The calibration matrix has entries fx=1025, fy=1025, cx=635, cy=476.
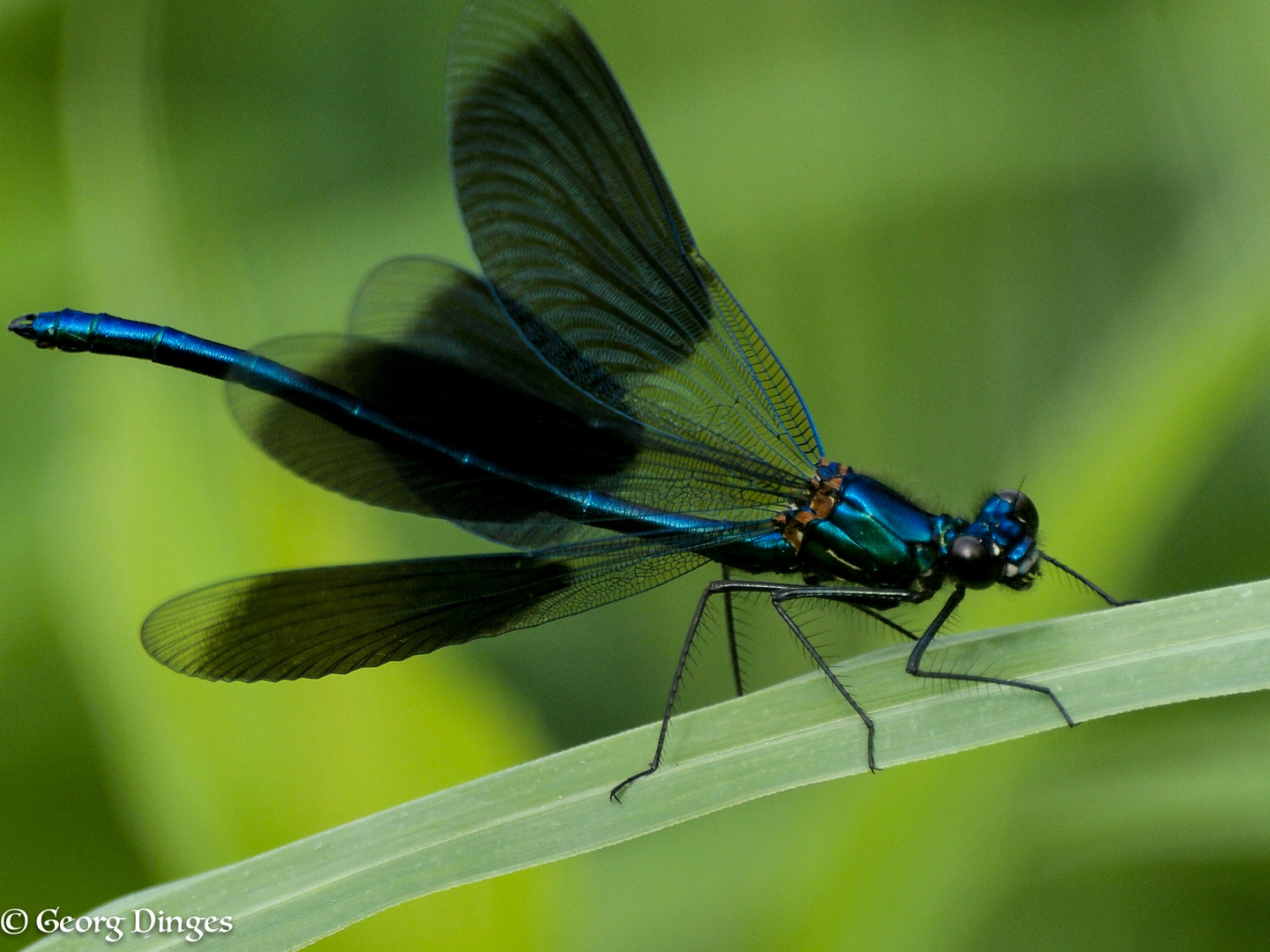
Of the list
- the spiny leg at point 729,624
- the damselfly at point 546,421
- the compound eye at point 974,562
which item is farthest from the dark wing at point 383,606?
the compound eye at point 974,562

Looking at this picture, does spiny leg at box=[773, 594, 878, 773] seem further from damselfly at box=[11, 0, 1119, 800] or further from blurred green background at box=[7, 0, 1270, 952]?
blurred green background at box=[7, 0, 1270, 952]

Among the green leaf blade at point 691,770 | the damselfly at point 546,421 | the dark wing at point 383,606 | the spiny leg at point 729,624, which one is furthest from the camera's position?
the spiny leg at point 729,624

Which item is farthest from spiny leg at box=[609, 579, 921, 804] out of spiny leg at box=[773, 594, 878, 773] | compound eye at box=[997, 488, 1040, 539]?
compound eye at box=[997, 488, 1040, 539]

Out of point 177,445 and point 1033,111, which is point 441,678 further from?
point 1033,111

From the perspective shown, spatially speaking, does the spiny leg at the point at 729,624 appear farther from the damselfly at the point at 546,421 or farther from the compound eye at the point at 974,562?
the compound eye at the point at 974,562

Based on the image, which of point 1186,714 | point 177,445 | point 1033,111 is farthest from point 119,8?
point 1186,714

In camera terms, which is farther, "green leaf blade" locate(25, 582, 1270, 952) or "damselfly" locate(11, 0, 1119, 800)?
"damselfly" locate(11, 0, 1119, 800)
